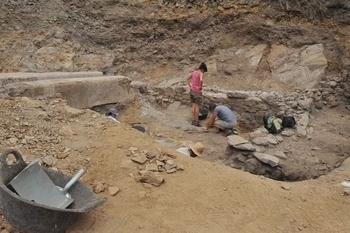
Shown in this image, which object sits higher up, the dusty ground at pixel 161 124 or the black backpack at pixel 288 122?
the dusty ground at pixel 161 124

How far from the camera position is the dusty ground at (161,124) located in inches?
125

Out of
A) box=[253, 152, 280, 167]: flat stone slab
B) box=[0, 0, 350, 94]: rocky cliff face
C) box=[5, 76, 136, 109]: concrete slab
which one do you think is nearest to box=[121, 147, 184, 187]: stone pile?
box=[253, 152, 280, 167]: flat stone slab

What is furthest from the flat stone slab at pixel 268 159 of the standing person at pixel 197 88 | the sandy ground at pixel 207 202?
the standing person at pixel 197 88

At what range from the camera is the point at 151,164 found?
3641mm

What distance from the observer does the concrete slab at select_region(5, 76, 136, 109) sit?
508 cm

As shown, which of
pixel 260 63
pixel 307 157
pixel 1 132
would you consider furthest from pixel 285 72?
pixel 1 132

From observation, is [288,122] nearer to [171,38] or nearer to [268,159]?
[268,159]

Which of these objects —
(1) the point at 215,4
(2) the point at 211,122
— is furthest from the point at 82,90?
(1) the point at 215,4

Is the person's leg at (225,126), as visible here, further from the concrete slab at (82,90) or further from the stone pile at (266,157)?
the concrete slab at (82,90)

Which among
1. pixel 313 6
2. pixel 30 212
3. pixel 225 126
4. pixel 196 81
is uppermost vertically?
pixel 313 6

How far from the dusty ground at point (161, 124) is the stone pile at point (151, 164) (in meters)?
0.06

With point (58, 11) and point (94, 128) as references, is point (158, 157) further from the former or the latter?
point (58, 11)

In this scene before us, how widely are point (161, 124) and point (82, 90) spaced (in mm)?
1873

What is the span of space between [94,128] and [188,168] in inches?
50.8
